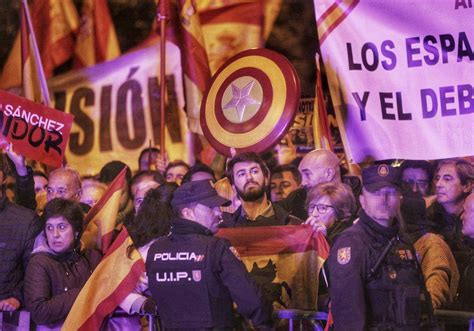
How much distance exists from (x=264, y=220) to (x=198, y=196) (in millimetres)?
813

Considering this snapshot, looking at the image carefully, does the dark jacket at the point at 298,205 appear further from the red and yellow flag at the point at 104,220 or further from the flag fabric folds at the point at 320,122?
the red and yellow flag at the point at 104,220

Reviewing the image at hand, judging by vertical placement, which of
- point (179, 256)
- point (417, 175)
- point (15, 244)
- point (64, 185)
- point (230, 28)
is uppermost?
point (230, 28)

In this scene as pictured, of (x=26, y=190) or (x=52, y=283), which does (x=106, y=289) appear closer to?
(x=52, y=283)

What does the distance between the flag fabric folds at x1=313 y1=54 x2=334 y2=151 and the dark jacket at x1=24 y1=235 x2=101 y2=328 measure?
1792 millimetres

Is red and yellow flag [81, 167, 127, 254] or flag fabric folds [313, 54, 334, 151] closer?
red and yellow flag [81, 167, 127, 254]

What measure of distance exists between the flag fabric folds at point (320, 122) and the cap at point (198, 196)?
1.42 metres

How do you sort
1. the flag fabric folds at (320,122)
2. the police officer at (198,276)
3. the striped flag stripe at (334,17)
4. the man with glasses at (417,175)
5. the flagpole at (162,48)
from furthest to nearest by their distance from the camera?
the flagpole at (162,48), the flag fabric folds at (320,122), the striped flag stripe at (334,17), the man with glasses at (417,175), the police officer at (198,276)

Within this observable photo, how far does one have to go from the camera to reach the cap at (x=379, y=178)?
4746mm

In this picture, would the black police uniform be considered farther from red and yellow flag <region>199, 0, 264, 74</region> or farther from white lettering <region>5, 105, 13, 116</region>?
red and yellow flag <region>199, 0, 264, 74</region>

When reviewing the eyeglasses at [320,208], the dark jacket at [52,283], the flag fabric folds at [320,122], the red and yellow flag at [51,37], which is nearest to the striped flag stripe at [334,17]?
the flag fabric folds at [320,122]

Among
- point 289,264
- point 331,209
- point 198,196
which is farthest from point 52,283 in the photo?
point 331,209

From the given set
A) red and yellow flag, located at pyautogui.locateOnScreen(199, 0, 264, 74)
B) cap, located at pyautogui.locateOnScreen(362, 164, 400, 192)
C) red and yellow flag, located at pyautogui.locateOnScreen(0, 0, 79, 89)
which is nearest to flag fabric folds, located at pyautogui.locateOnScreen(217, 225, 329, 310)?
cap, located at pyautogui.locateOnScreen(362, 164, 400, 192)

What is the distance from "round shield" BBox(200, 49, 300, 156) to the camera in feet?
18.2

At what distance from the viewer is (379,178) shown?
15.6 ft
